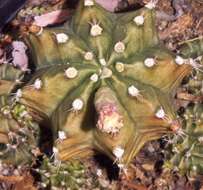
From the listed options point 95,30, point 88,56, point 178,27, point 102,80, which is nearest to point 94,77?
point 102,80

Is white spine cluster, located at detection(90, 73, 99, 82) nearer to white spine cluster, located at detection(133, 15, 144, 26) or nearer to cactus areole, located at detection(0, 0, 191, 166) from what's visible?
cactus areole, located at detection(0, 0, 191, 166)

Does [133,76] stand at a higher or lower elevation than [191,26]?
higher

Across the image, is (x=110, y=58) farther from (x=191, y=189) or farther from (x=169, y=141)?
(x=191, y=189)

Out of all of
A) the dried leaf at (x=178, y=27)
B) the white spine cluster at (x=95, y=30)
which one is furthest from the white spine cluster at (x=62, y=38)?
the dried leaf at (x=178, y=27)

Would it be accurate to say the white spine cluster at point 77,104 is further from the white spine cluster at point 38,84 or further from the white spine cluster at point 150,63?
the white spine cluster at point 150,63

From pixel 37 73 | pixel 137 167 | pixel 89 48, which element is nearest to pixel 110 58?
pixel 89 48

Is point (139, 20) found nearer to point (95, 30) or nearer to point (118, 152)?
point (95, 30)
